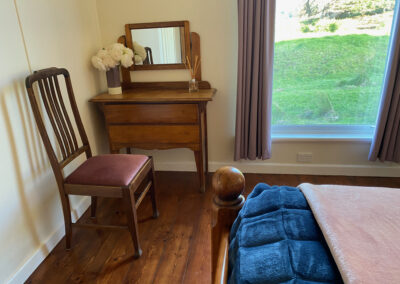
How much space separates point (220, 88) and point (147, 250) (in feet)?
4.76

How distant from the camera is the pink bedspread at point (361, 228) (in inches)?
27.1

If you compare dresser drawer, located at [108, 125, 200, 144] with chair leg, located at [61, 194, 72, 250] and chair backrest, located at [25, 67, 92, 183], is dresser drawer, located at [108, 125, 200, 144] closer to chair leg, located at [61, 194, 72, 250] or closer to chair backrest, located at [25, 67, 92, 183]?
chair backrest, located at [25, 67, 92, 183]

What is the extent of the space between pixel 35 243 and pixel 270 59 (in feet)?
6.73

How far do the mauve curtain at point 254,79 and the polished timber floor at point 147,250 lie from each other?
414 mm

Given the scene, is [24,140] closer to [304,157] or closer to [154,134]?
[154,134]

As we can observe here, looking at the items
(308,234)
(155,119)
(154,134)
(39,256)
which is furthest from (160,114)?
(308,234)

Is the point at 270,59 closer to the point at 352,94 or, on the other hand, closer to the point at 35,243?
the point at 352,94

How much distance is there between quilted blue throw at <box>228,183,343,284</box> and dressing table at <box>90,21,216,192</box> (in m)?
1.24

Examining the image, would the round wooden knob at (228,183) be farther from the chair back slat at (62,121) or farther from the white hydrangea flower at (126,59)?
the white hydrangea flower at (126,59)

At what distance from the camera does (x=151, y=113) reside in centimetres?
225

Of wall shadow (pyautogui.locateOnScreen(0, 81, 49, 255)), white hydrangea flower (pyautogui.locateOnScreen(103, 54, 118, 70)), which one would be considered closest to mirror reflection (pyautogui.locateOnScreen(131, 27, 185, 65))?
white hydrangea flower (pyautogui.locateOnScreen(103, 54, 118, 70))

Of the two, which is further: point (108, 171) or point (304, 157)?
point (304, 157)

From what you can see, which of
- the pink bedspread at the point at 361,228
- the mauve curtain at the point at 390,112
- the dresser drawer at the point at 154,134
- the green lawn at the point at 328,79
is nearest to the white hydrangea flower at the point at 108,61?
the dresser drawer at the point at 154,134

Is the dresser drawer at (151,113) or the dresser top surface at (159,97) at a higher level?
the dresser top surface at (159,97)
